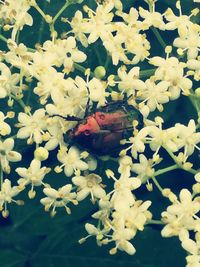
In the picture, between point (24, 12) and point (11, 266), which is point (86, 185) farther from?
point (24, 12)

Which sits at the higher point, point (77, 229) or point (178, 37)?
point (178, 37)

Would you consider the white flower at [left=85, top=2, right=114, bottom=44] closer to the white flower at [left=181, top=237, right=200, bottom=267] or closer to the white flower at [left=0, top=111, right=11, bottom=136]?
the white flower at [left=0, top=111, right=11, bottom=136]

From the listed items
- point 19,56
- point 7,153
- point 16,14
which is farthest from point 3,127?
point 16,14

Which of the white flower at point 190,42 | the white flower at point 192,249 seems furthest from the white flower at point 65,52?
the white flower at point 192,249

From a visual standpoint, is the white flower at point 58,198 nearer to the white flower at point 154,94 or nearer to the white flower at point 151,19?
the white flower at point 154,94

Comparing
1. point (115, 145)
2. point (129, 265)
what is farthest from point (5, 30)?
point (129, 265)

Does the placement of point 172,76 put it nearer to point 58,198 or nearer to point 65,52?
point 65,52

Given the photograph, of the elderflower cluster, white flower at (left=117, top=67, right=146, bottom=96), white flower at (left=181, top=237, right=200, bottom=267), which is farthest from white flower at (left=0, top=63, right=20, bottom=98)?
white flower at (left=181, top=237, right=200, bottom=267)
